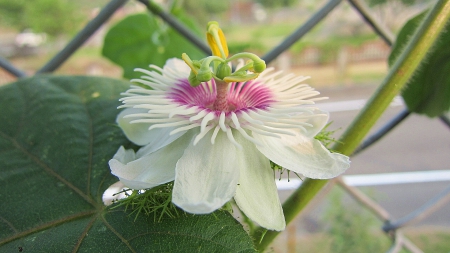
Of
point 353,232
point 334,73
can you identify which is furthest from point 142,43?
point 334,73

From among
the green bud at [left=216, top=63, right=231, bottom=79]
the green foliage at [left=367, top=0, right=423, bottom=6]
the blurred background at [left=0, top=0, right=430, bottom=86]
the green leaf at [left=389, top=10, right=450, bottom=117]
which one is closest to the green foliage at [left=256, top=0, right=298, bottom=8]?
the blurred background at [left=0, top=0, right=430, bottom=86]

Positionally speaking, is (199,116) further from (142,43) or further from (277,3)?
(277,3)

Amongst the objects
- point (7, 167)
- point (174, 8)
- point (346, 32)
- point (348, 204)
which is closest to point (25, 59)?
point (346, 32)

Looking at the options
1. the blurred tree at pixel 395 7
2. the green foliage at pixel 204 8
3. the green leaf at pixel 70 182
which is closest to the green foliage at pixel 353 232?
the blurred tree at pixel 395 7

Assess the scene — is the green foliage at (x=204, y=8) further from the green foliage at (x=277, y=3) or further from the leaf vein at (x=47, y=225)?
the leaf vein at (x=47, y=225)

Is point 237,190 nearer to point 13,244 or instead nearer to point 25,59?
point 13,244
